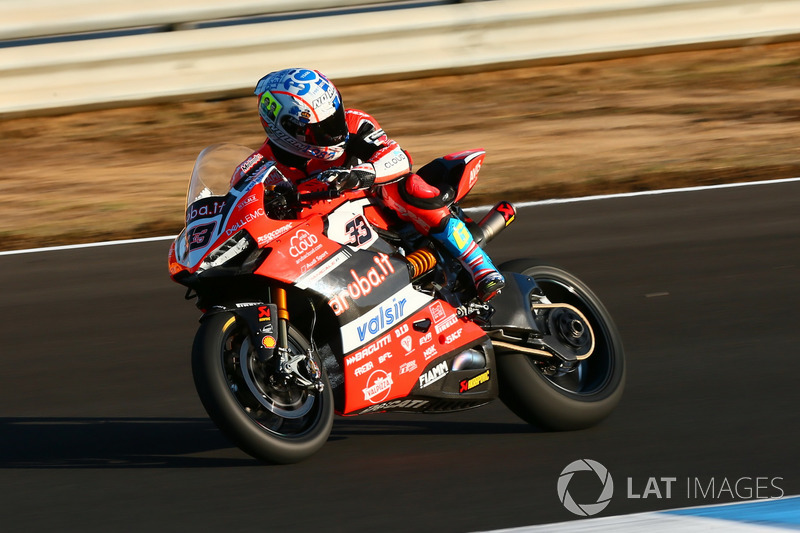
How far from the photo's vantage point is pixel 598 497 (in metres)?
4.61

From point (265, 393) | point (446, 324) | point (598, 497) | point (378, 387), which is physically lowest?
point (598, 497)

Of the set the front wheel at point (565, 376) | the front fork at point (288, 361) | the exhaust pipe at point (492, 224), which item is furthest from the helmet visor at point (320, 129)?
the front wheel at point (565, 376)

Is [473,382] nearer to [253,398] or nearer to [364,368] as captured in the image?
[364,368]

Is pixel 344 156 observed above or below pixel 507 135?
below

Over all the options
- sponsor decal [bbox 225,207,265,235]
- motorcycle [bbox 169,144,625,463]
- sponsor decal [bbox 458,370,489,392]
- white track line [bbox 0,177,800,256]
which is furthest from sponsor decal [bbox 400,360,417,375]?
white track line [bbox 0,177,800,256]

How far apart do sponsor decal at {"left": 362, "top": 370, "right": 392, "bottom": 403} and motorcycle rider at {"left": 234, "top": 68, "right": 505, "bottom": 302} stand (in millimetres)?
623

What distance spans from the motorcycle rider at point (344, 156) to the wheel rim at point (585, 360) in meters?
0.57

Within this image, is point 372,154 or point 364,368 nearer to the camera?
point 364,368

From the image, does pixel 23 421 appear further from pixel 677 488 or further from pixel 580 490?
pixel 677 488

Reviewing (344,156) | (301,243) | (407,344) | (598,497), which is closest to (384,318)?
(407,344)

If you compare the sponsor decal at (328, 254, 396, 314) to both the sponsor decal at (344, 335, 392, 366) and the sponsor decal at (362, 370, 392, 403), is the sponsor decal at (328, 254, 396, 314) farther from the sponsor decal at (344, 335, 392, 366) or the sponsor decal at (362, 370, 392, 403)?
the sponsor decal at (362, 370, 392, 403)

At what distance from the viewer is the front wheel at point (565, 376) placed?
5297 mm

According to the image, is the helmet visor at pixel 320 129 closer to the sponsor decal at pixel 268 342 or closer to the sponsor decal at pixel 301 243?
the sponsor decal at pixel 301 243

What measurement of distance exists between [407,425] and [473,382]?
1.87 feet
